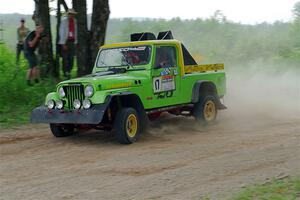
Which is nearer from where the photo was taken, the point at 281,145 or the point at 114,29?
the point at 281,145

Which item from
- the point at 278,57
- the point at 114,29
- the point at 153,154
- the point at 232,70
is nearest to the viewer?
the point at 153,154

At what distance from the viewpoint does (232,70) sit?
19672 mm

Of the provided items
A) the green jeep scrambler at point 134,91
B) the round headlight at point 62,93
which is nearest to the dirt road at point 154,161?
the green jeep scrambler at point 134,91

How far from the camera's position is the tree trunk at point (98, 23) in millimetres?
13797

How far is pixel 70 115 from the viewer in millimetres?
8734

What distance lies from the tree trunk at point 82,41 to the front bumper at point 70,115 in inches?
A: 198

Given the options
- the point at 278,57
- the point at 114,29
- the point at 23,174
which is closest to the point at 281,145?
the point at 23,174

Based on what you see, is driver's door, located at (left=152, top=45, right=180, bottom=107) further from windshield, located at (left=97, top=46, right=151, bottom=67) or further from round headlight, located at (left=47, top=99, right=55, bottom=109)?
round headlight, located at (left=47, top=99, right=55, bottom=109)

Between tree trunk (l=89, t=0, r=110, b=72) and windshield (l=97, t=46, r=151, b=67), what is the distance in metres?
3.62

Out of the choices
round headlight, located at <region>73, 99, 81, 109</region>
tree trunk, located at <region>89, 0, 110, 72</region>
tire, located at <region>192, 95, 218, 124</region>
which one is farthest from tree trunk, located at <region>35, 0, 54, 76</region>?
round headlight, located at <region>73, 99, 81, 109</region>

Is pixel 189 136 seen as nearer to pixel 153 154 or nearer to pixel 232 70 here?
pixel 153 154

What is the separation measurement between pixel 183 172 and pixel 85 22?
816 cm

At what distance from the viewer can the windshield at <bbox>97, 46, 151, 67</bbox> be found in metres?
9.95

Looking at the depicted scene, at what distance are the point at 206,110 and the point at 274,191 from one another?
5516 mm
